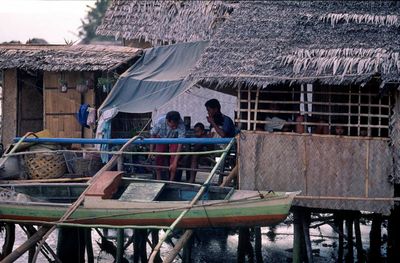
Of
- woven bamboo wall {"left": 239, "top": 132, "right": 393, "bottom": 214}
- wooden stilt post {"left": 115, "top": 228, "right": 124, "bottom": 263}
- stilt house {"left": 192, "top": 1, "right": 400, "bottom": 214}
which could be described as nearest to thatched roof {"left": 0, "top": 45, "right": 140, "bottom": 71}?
stilt house {"left": 192, "top": 1, "right": 400, "bottom": 214}

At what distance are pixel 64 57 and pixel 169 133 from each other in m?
3.06

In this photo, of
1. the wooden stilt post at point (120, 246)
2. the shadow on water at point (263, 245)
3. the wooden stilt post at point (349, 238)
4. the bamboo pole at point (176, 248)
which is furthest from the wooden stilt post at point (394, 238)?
the wooden stilt post at point (120, 246)

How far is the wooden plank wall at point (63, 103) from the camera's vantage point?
52.9ft

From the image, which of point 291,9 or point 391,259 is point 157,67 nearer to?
point 291,9

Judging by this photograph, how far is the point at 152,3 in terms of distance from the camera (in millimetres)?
17906

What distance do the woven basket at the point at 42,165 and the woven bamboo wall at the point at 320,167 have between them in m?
3.41

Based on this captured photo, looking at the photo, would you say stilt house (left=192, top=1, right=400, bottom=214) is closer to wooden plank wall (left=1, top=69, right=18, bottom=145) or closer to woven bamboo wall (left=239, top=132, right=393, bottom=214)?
woven bamboo wall (left=239, top=132, right=393, bottom=214)

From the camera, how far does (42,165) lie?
1423 centimetres

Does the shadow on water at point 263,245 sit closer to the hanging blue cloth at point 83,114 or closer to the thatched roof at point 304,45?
the hanging blue cloth at point 83,114

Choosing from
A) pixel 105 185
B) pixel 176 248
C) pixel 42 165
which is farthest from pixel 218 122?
pixel 176 248

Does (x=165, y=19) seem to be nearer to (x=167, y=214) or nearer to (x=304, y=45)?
(x=304, y=45)

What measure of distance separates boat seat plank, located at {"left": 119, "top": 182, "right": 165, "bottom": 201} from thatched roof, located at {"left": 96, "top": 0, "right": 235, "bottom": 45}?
4107 millimetres

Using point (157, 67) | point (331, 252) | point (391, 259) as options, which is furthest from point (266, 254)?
point (157, 67)

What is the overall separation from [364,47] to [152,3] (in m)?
6.45
